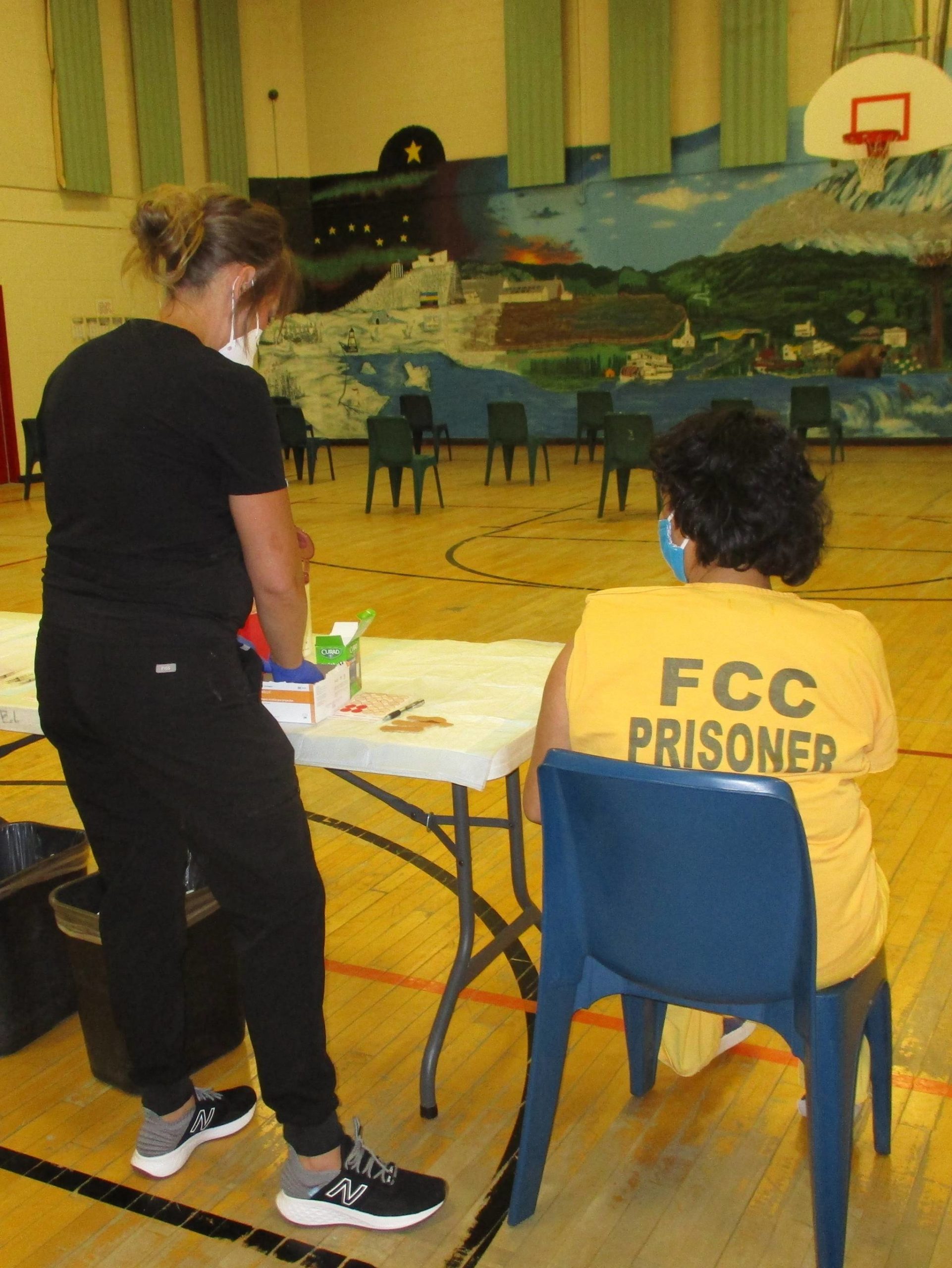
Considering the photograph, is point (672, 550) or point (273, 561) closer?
point (273, 561)

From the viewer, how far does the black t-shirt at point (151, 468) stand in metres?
1.50

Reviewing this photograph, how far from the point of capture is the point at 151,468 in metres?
1.51

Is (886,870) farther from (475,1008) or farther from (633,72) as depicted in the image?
(633,72)

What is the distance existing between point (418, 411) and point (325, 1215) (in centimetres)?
1118

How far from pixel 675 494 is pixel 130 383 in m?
0.71

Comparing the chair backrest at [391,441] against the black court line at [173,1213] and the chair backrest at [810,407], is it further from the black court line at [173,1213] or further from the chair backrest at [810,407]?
the black court line at [173,1213]

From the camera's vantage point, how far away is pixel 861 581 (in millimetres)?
6551

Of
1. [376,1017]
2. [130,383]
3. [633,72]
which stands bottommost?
[376,1017]

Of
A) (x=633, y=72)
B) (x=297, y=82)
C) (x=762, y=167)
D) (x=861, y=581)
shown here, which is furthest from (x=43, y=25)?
(x=861, y=581)

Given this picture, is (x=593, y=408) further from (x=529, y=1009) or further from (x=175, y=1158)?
(x=175, y=1158)

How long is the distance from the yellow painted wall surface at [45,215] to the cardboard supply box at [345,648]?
10.1 meters

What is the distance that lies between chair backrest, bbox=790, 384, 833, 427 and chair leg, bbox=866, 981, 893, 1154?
9.54m

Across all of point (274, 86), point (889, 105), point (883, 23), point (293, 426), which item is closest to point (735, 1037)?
point (889, 105)

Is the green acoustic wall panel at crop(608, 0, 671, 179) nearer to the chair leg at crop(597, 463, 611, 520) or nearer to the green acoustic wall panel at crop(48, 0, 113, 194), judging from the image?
the green acoustic wall panel at crop(48, 0, 113, 194)
